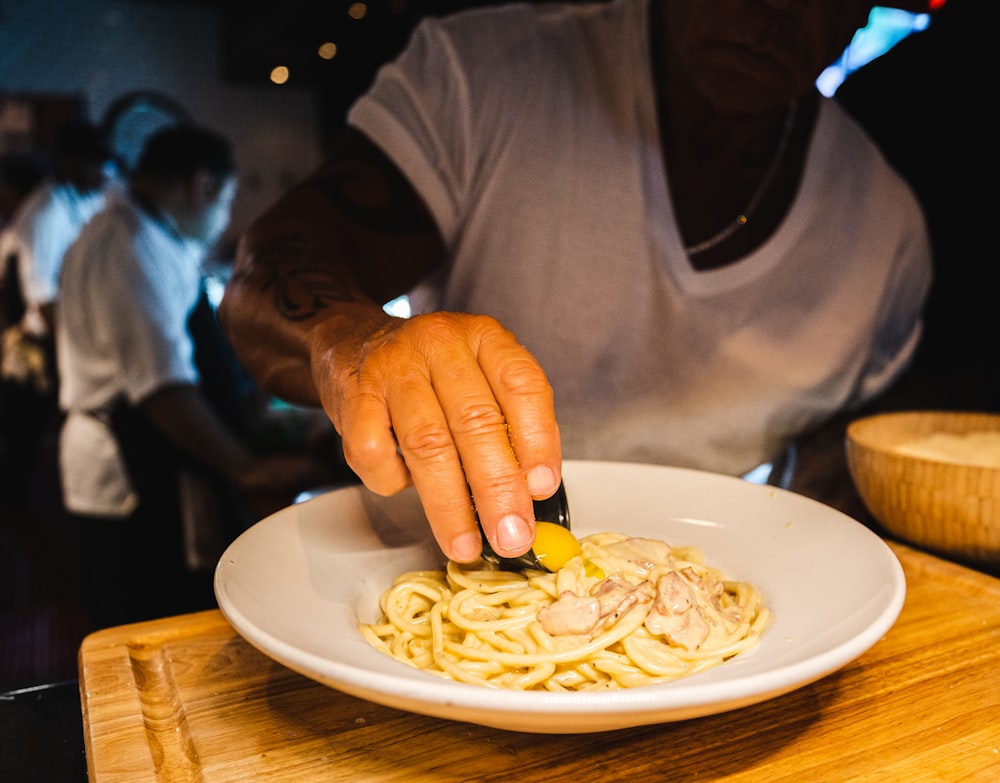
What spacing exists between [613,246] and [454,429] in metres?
1.03

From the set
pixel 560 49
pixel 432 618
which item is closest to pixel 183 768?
pixel 432 618

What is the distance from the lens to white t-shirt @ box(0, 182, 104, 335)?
18.5 feet

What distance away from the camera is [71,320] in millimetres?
3137

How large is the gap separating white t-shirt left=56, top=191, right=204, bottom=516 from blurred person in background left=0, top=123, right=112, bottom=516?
6.39 ft

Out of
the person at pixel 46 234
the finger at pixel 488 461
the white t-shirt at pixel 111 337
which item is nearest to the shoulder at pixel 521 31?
the finger at pixel 488 461

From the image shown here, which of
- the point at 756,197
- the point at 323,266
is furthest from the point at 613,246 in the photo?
the point at 323,266

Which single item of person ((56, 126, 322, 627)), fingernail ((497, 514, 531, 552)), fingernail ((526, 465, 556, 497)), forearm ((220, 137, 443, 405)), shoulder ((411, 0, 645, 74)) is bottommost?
person ((56, 126, 322, 627))

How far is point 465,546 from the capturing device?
0.90 metres

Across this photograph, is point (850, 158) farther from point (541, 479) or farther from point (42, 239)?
point (42, 239)

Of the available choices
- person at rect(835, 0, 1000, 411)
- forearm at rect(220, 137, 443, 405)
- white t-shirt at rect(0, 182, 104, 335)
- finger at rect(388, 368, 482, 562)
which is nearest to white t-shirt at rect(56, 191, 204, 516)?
forearm at rect(220, 137, 443, 405)

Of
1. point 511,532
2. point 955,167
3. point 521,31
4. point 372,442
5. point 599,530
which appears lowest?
point 599,530

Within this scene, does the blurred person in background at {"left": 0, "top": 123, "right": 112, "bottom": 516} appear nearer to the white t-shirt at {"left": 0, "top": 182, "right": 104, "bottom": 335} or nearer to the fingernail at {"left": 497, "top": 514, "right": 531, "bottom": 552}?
the white t-shirt at {"left": 0, "top": 182, "right": 104, "bottom": 335}

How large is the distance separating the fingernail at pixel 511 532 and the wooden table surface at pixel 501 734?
8.2 inches

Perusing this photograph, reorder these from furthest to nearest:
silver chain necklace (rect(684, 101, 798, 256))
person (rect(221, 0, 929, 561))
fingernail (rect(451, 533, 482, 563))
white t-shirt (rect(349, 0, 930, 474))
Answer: silver chain necklace (rect(684, 101, 798, 256)) < white t-shirt (rect(349, 0, 930, 474)) < person (rect(221, 0, 929, 561)) < fingernail (rect(451, 533, 482, 563))
